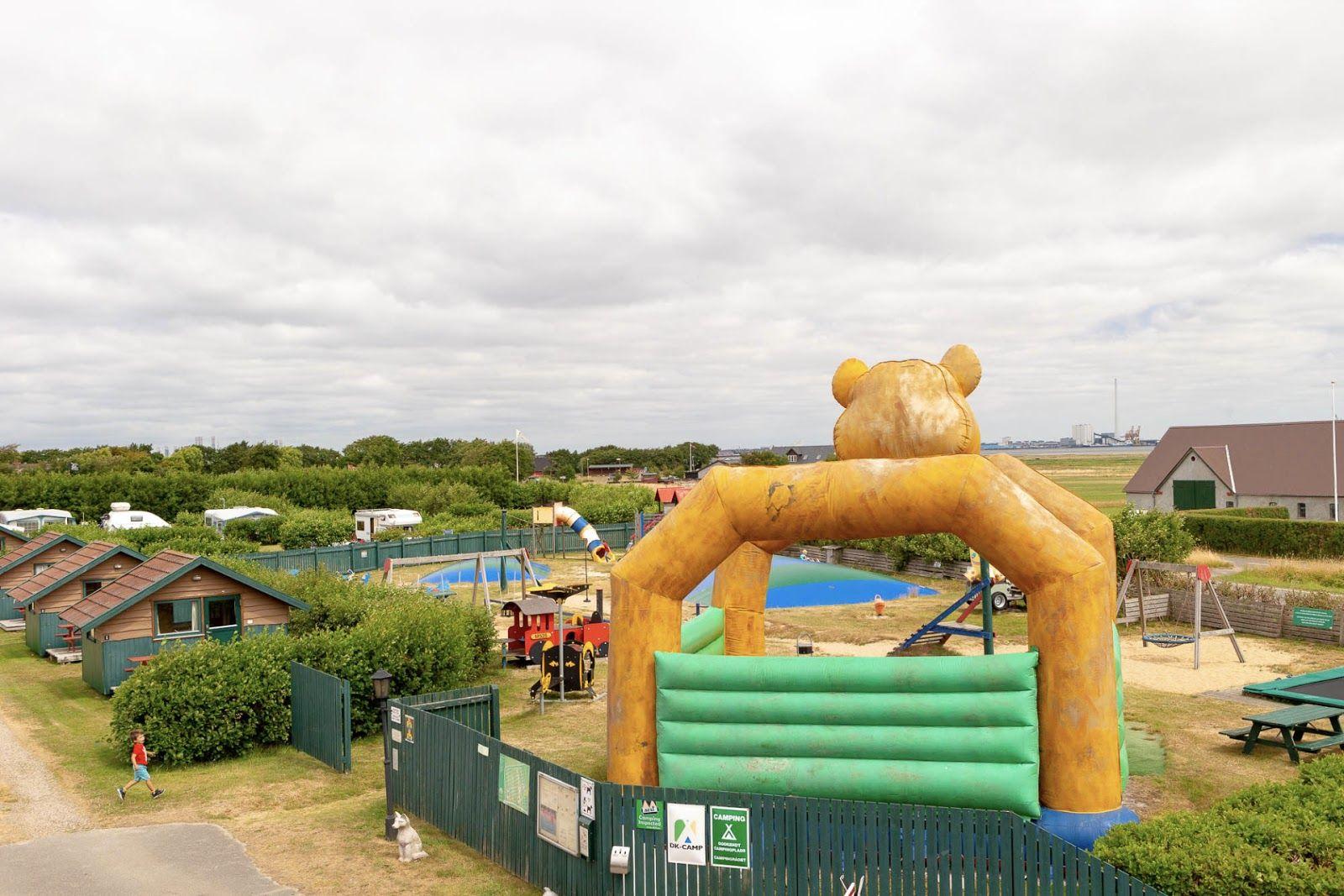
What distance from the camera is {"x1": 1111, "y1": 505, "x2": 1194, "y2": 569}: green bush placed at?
102 ft

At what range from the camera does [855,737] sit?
10.8 m

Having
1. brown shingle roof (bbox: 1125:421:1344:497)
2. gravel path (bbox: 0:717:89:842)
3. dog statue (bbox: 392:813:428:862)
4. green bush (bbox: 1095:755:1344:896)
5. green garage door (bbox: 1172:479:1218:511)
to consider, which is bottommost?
gravel path (bbox: 0:717:89:842)

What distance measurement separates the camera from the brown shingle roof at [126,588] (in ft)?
69.3

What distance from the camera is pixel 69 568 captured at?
27312 millimetres

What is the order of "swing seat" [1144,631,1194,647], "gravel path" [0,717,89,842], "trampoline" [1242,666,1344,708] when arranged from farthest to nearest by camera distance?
"swing seat" [1144,631,1194,647]
"trampoline" [1242,666,1344,708]
"gravel path" [0,717,89,842]

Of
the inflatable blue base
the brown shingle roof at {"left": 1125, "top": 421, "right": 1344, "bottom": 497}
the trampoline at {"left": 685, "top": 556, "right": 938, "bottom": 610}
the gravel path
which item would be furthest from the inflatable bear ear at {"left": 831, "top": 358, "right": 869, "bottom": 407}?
the brown shingle roof at {"left": 1125, "top": 421, "right": 1344, "bottom": 497}

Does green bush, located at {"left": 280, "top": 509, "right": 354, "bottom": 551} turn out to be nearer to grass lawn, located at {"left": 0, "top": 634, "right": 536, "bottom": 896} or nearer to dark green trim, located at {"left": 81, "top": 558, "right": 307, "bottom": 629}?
dark green trim, located at {"left": 81, "top": 558, "right": 307, "bottom": 629}

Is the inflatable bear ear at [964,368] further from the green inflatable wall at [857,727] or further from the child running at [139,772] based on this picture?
the child running at [139,772]

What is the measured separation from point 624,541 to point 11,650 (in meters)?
33.6

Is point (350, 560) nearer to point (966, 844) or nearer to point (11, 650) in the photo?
point (11, 650)

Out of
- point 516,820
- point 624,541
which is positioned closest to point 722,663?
point 516,820

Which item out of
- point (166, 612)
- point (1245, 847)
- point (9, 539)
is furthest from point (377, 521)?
point (1245, 847)

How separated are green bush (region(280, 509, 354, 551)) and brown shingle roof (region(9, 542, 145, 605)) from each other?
23.4m

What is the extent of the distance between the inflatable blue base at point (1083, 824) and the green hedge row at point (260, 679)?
467 inches
